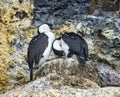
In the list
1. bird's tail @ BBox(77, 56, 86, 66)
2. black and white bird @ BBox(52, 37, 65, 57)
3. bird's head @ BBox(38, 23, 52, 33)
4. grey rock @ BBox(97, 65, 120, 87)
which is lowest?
grey rock @ BBox(97, 65, 120, 87)

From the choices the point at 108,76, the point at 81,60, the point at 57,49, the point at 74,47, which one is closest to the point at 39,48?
the point at 57,49

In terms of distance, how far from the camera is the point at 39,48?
8.88 m

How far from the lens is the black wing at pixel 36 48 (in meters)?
8.83

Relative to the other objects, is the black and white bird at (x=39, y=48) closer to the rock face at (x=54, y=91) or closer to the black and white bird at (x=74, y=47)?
the black and white bird at (x=74, y=47)

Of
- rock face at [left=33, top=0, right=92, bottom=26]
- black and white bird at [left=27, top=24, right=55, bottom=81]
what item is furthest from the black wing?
rock face at [left=33, top=0, right=92, bottom=26]

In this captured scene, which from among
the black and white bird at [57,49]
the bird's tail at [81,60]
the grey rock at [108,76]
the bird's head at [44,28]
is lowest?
the grey rock at [108,76]

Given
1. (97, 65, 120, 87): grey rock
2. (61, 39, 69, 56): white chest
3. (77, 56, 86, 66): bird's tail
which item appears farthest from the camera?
(97, 65, 120, 87): grey rock

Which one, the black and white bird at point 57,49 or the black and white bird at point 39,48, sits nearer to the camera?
the black and white bird at point 39,48

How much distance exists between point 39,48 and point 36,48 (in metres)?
0.06

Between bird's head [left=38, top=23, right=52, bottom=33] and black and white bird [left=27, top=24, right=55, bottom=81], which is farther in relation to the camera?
bird's head [left=38, top=23, right=52, bottom=33]

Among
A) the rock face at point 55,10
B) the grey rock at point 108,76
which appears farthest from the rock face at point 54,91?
the rock face at point 55,10

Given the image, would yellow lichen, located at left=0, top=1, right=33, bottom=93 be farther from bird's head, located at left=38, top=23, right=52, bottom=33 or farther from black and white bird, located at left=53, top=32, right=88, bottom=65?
black and white bird, located at left=53, top=32, right=88, bottom=65

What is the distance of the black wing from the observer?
883 cm

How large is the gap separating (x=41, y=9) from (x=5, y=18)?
0.65m
